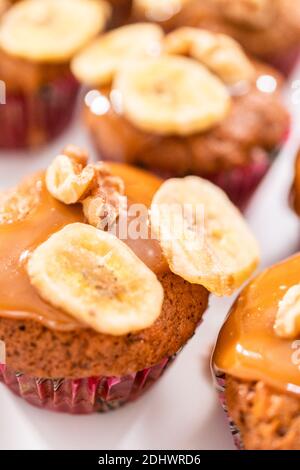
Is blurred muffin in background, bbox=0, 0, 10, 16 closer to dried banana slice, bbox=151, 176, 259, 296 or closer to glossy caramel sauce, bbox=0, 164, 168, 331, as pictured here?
glossy caramel sauce, bbox=0, 164, 168, 331

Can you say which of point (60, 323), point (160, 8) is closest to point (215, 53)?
point (160, 8)

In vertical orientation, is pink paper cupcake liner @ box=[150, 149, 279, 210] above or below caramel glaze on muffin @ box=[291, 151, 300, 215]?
below

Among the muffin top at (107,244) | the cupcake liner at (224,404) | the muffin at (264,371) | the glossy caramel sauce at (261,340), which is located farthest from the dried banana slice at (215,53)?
the cupcake liner at (224,404)

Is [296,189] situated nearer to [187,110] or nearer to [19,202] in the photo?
[187,110]

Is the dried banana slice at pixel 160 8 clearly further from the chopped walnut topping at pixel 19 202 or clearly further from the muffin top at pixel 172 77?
the chopped walnut topping at pixel 19 202

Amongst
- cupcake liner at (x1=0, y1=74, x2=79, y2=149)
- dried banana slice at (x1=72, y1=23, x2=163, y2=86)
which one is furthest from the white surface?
cupcake liner at (x1=0, y1=74, x2=79, y2=149)

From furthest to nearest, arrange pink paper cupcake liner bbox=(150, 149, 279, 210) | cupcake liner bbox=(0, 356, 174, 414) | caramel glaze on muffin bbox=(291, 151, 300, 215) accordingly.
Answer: pink paper cupcake liner bbox=(150, 149, 279, 210), caramel glaze on muffin bbox=(291, 151, 300, 215), cupcake liner bbox=(0, 356, 174, 414)

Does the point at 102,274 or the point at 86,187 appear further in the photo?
the point at 86,187
